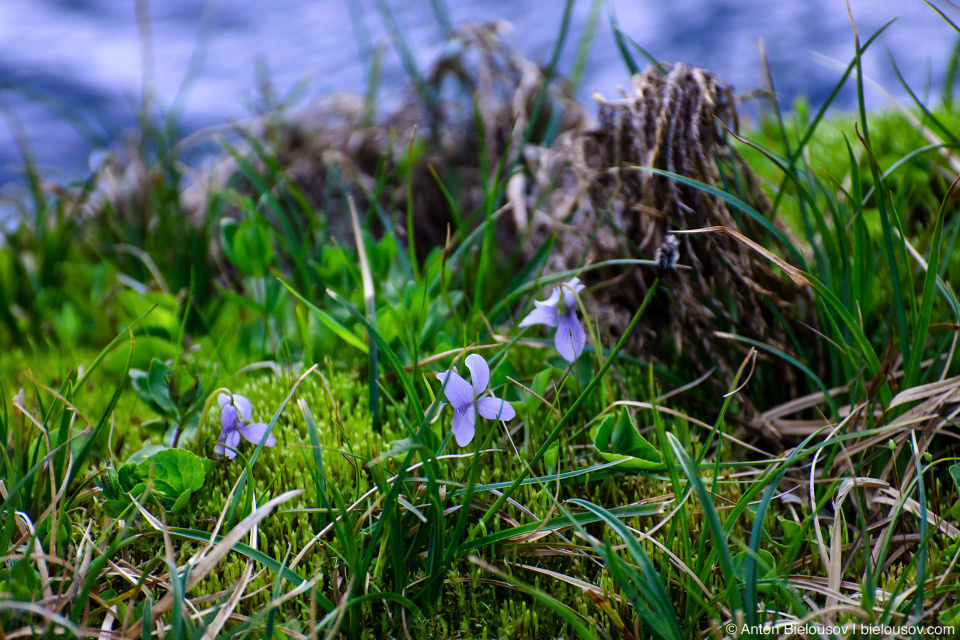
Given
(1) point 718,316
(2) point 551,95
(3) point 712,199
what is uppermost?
(2) point 551,95

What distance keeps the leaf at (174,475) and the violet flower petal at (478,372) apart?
68 centimetres

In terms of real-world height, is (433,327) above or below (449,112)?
below

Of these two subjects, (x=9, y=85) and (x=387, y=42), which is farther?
(x=387, y=42)

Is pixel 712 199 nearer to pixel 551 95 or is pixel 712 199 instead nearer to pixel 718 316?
pixel 718 316

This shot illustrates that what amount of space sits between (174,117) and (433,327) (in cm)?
300

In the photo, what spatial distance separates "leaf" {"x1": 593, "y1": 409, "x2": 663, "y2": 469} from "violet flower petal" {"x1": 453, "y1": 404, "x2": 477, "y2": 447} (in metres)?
0.31

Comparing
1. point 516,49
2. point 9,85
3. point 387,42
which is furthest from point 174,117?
point 516,49

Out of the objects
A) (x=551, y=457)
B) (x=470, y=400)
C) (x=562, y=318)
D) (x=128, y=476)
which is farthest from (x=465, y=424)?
(x=128, y=476)

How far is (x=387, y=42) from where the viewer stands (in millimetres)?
4152

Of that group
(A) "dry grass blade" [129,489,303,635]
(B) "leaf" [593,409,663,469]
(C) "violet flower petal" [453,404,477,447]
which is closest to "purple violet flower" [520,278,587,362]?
(B) "leaf" [593,409,663,469]

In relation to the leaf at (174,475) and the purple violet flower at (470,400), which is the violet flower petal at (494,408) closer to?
the purple violet flower at (470,400)

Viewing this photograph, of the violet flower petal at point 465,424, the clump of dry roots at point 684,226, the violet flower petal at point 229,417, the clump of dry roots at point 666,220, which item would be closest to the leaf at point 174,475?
the violet flower petal at point 229,417

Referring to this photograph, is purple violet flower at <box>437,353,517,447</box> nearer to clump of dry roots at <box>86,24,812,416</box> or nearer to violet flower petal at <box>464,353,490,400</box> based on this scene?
violet flower petal at <box>464,353,490,400</box>

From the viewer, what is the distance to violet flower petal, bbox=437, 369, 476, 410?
1278 mm
